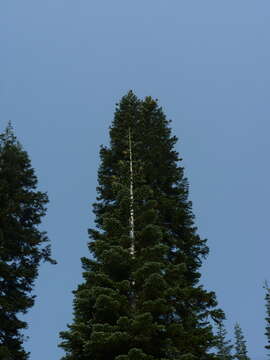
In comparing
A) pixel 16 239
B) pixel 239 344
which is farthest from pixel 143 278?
pixel 239 344

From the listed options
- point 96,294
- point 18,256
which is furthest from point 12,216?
point 96,294

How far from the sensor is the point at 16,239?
66.1 ft

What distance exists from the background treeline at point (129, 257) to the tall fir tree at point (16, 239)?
0.16 ft

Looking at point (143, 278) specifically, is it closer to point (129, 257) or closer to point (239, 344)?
point (129, 257)

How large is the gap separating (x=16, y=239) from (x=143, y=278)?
27.1 feet

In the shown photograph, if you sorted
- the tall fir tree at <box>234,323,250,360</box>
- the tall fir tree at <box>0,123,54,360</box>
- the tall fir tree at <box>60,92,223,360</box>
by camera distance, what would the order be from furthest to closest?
the tall fir tree at <box>234,323,250,360</box>, the tall fir tree at <box>0,123,54,360</box>, the tall fir tree at <box>60,92,223,360</box>

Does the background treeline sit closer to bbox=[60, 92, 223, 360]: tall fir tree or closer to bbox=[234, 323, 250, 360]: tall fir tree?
bbox=[60, 92, 223, 360]: tall fir tree

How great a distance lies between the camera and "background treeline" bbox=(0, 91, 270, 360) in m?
13.1

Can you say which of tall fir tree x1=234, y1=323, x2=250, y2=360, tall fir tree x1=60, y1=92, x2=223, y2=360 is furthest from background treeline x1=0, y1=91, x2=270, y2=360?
tall fir tree x1=234, y1=323, x2=250, y2=360

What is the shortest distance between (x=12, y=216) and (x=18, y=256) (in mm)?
1858

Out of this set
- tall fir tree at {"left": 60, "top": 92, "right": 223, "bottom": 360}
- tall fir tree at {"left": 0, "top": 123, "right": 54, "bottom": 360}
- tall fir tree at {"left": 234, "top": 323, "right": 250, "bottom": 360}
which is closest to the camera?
tall fir tree at {"left": 60, "top": 92, "right": 223, "bottom": 360}

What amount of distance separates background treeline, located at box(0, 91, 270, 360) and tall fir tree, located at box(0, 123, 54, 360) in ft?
0.16

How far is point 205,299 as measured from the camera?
17.2 meters

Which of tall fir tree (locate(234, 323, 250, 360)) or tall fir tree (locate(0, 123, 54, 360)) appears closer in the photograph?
tall fir tree (locate(0, 123, 54, 360))
